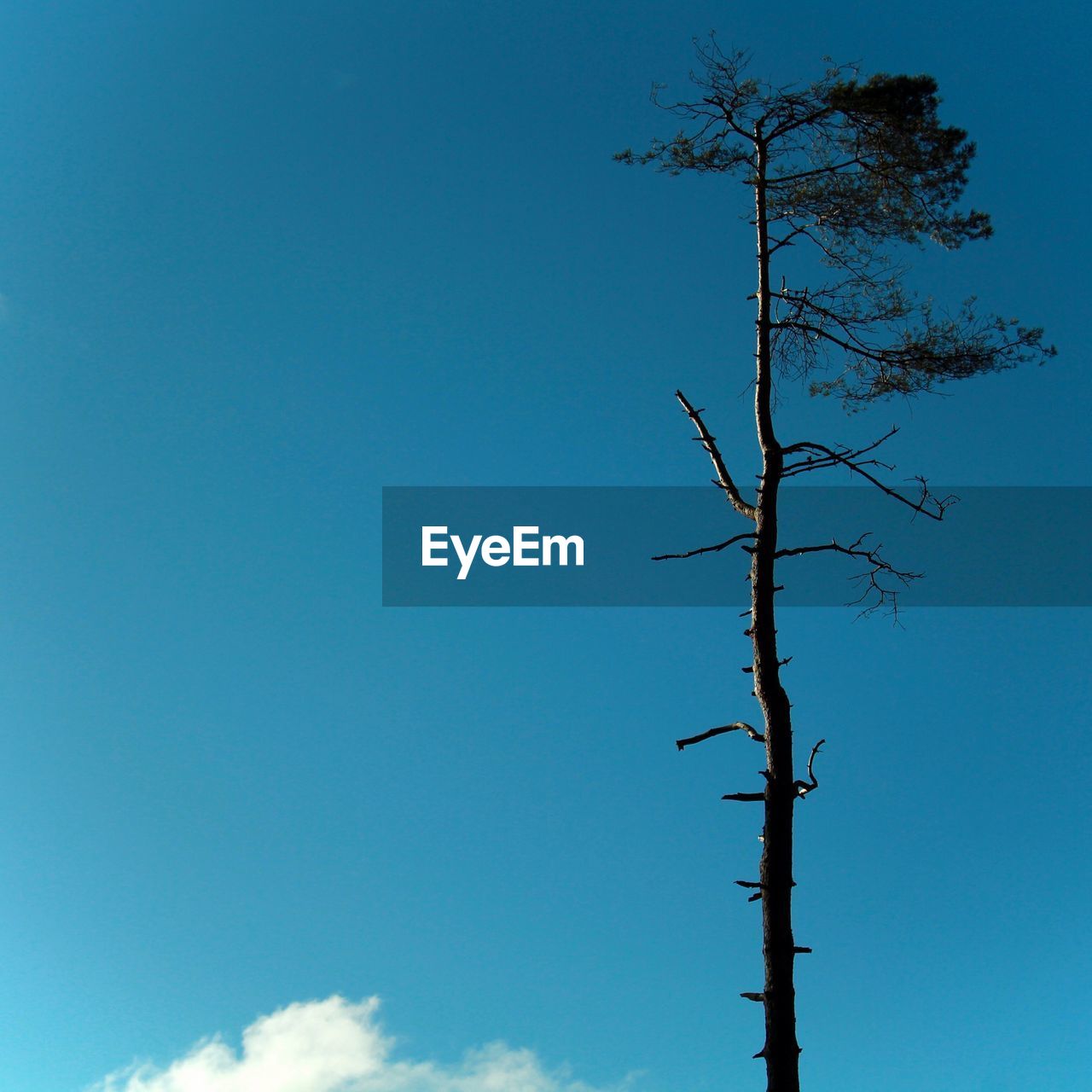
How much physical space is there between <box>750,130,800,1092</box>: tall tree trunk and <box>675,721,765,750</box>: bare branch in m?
0.09

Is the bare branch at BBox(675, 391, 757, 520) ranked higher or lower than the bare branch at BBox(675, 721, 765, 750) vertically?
higher

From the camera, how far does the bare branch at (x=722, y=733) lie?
27.4ft

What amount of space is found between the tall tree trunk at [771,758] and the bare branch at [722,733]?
9cm

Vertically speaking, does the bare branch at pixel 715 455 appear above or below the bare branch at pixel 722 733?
above

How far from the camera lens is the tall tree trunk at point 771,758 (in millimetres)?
7500

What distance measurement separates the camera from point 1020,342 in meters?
10.3

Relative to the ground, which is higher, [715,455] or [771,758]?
[715,455]

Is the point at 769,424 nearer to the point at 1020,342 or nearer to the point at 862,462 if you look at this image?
the point at 862,462

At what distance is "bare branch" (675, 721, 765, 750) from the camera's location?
8352 mm

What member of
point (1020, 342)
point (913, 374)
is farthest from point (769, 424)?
point (1020, 342)

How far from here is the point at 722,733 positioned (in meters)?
8.49

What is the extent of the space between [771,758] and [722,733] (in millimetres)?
435

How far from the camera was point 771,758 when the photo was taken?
8.29 meters

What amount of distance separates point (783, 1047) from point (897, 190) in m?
7.94
